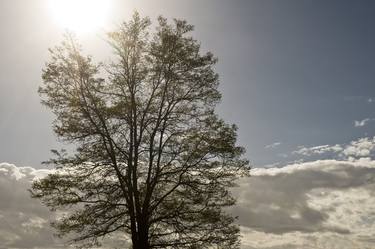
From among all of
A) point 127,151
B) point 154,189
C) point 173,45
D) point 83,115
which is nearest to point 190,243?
point 154,189

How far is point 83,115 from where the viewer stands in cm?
2505

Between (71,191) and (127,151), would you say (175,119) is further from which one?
(71,191)

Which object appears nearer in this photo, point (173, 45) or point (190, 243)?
point (190, 243)

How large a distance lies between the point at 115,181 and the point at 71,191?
6.49 ft

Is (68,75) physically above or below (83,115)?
above

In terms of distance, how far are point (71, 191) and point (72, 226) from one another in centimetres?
147

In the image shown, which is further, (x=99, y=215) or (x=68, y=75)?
(x=68, y=75)

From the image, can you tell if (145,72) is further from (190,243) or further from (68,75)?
(190,243)

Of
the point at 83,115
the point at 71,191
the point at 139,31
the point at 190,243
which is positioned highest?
the point at 139,31

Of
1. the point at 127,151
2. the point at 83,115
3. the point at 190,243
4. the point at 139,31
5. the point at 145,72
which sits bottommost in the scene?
the point at 190,243

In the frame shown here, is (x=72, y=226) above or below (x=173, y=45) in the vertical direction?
below

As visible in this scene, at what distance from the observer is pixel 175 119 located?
84.7 ft

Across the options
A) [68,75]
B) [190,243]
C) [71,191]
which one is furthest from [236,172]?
[68,75]

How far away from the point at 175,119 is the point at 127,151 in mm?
2637
